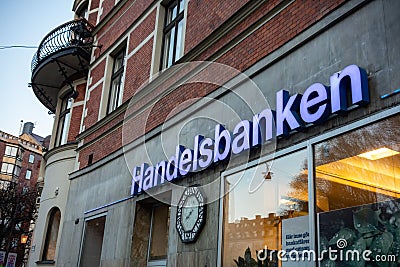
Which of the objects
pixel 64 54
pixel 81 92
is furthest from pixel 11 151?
pixel 64 54

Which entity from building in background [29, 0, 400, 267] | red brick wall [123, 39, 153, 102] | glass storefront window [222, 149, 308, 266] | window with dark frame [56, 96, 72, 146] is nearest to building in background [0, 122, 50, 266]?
window with dark frame [56, 96, 72, 146]

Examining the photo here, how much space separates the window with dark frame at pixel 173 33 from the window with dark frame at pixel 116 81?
7.56 feet

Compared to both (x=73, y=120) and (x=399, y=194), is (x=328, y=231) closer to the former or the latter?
(x=399, y=194)

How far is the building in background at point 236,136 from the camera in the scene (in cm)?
507

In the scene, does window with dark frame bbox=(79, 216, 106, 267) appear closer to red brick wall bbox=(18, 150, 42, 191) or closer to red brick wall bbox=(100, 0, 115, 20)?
red brick wall bbox=(100, 0, 115, 20)

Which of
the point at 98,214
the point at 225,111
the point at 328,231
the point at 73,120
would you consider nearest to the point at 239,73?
the point at 225,111

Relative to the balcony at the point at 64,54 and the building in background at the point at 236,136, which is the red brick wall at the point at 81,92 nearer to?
the balcony at the point at 64,54

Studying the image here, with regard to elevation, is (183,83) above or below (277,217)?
above

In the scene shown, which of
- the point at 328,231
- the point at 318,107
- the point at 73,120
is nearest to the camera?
the point at 328,231

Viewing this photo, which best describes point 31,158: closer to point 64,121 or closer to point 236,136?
point 64,121

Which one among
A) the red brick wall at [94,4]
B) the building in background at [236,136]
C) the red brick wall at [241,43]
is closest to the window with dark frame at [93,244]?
the building in background at [236,136]

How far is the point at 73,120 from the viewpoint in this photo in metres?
15.8

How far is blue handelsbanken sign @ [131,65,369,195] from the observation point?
207 inches

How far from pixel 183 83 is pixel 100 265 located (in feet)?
16.0
